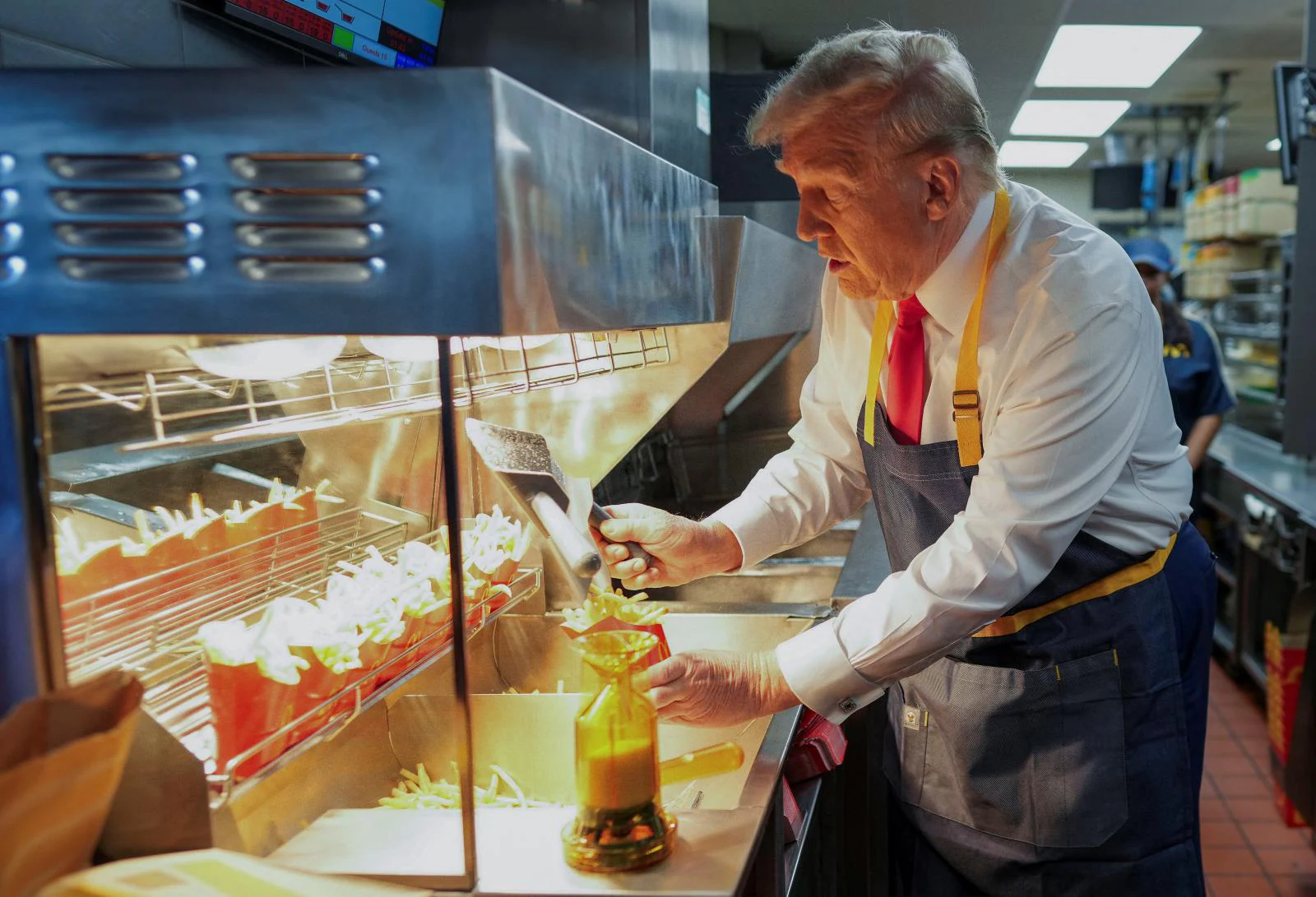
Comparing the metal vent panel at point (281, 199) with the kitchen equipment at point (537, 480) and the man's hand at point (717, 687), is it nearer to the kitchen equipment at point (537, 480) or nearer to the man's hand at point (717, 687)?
the kitchen equipment at point (537, 480)

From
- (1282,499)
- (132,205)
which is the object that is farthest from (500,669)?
(1282,499)

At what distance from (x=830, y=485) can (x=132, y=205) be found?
4.45ft

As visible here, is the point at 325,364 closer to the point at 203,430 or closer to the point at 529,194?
the point at 203,430

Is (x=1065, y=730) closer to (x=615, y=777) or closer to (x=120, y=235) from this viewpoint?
(x=615, y=777)

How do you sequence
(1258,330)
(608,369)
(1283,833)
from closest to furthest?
(608,369), (1283,833), (1258,330)

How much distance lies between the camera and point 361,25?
1835 millimetres

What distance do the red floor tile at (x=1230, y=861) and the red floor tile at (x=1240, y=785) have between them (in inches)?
18.6

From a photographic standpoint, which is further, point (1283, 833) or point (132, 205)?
point (1283, 833)

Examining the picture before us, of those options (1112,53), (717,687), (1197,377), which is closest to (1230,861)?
(1197,377)

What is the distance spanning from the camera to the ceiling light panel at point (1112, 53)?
539 cm

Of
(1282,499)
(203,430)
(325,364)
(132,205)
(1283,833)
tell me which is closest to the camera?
(132,205)

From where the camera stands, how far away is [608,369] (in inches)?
68.2

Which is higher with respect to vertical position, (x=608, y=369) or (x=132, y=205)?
(x=132, y=205)

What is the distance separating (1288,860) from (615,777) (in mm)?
3321
